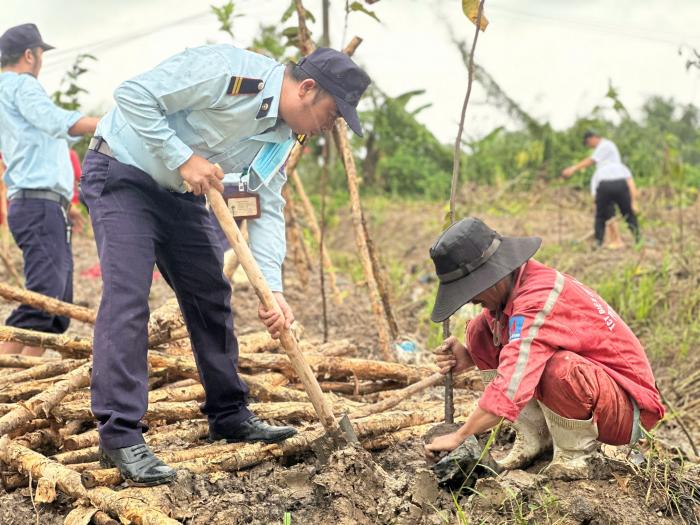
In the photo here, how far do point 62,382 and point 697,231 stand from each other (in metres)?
8.09

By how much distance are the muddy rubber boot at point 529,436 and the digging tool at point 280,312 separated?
1.99 ft

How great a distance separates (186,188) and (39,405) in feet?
3.24

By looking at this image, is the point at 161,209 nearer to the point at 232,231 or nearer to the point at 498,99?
the point at 232,231

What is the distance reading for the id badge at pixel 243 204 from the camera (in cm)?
308

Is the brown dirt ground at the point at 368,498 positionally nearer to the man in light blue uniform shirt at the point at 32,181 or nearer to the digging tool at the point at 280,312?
the digging tool at the point at 280,312

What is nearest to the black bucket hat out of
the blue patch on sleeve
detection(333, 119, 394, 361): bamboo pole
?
the blue patch on sleeve

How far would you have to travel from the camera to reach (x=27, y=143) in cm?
445

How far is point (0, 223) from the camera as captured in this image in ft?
24.5

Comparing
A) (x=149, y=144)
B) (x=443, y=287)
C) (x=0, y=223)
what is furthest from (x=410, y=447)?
(x=0, y=223)

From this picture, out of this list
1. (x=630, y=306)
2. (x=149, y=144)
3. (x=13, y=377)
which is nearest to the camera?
(x=149, y=144)

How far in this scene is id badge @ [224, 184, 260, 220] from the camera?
3.08 m

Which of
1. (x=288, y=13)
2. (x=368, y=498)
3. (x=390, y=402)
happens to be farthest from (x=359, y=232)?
(x=368, y=498)

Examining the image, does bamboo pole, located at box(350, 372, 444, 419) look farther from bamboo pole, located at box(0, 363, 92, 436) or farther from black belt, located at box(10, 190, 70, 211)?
black belt, located at box(10, 190, 70, 211)

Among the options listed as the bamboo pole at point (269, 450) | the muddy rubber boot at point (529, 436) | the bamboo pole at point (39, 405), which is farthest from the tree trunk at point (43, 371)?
the muddy rubber boot at point (529, 436)
